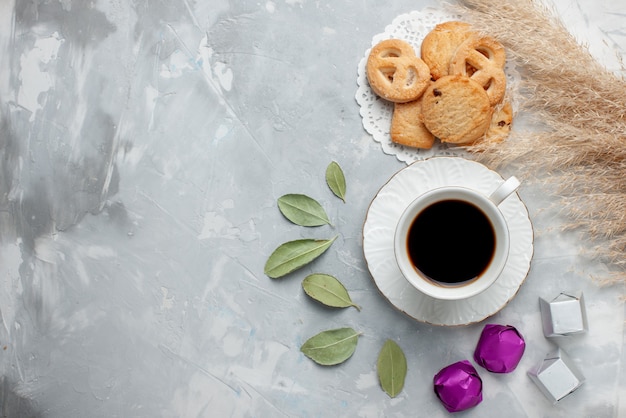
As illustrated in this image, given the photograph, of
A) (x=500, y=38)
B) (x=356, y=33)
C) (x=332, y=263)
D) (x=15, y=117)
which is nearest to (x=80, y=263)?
(x=15, y=117)

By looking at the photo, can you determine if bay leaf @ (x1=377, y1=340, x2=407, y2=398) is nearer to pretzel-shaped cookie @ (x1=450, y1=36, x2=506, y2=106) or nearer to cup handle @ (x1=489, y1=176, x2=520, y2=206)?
cup handle @ (x1=489, y1=176, x2=520, y2=206)

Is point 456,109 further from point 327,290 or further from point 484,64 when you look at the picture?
point 327,290

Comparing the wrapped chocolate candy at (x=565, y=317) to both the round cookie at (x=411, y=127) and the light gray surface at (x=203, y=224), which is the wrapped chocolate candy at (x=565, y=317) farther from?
the round cookie at (x=411, y=127)

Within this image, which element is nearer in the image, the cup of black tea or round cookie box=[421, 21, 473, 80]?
the cup of black tea

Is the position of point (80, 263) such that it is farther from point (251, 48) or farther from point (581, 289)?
point (581, 289)

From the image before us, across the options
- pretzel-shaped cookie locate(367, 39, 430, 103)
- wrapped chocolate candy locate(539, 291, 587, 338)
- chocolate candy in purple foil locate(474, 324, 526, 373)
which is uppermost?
pretzel-shaped cookie locate(367, 39, 430, 103)

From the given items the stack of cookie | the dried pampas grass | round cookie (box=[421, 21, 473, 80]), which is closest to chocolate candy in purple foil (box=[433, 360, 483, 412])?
the dried pampas grass

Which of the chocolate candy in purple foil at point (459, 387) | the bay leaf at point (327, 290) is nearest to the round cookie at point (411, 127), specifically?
the bay leaf at point (327, 290)
